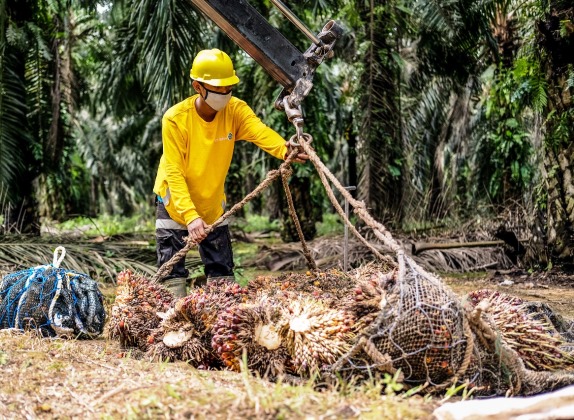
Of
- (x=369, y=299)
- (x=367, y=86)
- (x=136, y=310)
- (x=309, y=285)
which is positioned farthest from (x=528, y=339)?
(x=367, y=86)

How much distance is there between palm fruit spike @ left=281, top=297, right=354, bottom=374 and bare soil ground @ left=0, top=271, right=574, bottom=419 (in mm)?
162

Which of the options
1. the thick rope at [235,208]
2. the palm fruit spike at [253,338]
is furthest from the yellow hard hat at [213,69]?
the palm fruit spike at [253,338]

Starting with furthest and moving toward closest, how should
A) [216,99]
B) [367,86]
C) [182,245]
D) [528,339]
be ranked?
[367,86] → [182,245] → [216,99] → [528,339]

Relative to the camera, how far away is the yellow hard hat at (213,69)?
183 inches

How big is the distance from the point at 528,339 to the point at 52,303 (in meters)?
2.95

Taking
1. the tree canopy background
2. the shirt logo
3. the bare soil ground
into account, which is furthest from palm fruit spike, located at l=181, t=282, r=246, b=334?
the tree canopy background

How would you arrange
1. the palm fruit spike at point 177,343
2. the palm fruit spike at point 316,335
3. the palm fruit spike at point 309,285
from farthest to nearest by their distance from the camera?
1. the palm fruit spike at point 309,285
2. the palm fruit spike at point 177,343
3. the palm fruit spike at point 316,335

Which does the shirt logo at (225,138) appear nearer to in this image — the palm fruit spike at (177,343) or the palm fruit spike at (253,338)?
the palm fruit spike at (177,343)

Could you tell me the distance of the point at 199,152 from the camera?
4.83m

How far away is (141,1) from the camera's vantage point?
305 inches

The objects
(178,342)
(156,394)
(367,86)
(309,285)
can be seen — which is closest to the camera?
(156,394)

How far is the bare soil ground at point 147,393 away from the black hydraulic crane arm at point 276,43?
1.97 meters

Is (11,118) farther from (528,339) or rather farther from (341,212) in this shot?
(528,339)

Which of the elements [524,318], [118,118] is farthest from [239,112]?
[118,118]
